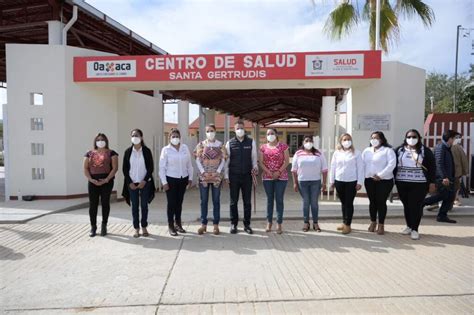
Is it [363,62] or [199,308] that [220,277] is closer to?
[199,308]

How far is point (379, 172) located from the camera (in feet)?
20.3

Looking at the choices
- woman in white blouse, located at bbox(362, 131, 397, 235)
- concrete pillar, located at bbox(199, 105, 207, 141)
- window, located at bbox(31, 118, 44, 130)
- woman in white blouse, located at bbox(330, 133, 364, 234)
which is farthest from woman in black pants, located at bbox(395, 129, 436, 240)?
concrete pillar, located at bbox(199, 105, 207, 141)

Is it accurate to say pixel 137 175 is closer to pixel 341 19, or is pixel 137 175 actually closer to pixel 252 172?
pixel 252 172

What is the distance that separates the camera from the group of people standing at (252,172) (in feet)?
20.2

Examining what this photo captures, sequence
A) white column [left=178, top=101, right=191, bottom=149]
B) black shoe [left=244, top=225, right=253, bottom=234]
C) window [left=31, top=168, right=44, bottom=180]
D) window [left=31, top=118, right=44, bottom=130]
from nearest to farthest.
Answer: black shoe [left=244, top=225, right=253, bottom=234]
window [left=31, top=118, right=44, bottom=130]
window [left=31, top=168, right=44, bottom=180]
white column [left=178, top=101, right=191, bottom=149]

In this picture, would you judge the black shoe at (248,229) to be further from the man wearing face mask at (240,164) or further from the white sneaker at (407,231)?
the white sneaker at (407,231)

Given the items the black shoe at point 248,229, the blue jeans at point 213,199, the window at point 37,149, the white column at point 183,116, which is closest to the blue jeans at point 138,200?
the blue jeans at point 213,199

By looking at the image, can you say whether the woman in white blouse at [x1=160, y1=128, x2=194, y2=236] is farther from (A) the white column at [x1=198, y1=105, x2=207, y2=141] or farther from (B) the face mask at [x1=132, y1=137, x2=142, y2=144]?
(A) the white column at [x1=198, y1=105, x2=207, y2=141]

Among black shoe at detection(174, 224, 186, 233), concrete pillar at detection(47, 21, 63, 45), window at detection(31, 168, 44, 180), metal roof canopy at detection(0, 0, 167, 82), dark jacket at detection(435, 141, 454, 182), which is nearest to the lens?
black shoe at detection(174, 224, 186, 233)

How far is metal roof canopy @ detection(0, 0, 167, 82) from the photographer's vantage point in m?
9.92

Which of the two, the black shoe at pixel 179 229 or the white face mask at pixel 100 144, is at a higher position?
the white face mask at pixel 100 144

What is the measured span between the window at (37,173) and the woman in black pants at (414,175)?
8.09 meters

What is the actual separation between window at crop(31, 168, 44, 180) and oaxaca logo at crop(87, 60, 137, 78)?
2625 millimetres

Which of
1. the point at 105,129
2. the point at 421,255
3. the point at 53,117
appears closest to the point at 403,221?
the point at 421,255
